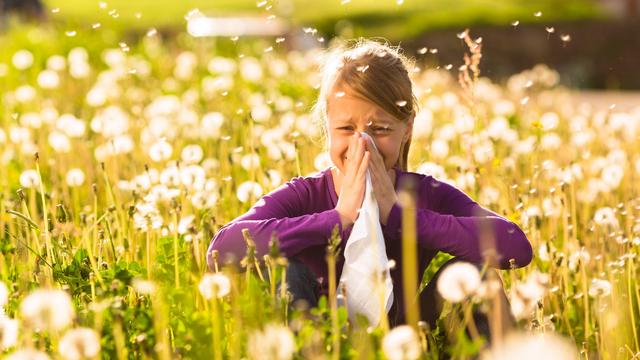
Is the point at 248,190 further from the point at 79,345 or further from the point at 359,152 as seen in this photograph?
the point at 79,345

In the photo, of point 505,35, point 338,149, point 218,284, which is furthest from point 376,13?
point 218,284

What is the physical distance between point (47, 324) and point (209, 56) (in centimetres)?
698

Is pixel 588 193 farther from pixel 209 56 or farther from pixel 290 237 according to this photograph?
pixel 209 56

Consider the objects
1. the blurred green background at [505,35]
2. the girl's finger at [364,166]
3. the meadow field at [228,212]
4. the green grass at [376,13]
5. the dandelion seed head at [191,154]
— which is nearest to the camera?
the meadow field at [228,212]

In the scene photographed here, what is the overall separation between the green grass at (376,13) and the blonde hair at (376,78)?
9.87 meters

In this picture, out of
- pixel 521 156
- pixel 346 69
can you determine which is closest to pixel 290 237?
pixel 346 69

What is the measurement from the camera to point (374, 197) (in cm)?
264

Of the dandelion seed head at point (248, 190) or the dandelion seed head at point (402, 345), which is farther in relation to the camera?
the dandelion seed head at point (248, 190)

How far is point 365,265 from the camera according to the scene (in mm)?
2537

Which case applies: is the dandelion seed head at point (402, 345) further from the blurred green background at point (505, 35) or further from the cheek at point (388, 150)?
the blurred green background at point (505, 35)

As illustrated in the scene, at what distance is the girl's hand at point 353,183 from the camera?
2.64 meters

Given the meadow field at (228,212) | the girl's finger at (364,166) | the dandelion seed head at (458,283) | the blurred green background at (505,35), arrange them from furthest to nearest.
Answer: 1. the blurred green background at (505,35)
2. the girl's finger at (364,166)
3. the meadow field at (228,212)
4. the dandelion seed head at (458,283)

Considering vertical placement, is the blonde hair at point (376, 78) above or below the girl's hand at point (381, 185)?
above

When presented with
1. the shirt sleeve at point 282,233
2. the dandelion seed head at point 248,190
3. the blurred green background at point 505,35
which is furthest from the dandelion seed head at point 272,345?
the blurred green background at point 505,35
